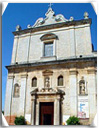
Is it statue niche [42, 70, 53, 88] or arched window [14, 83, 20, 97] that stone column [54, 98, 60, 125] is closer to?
statue niche [42, 70, 53, 88]

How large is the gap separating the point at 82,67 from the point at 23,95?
5555 millimetres

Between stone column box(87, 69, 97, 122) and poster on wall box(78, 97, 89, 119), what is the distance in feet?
0.97

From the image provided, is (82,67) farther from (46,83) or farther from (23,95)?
(23,95)

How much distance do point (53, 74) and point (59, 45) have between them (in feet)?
9.02

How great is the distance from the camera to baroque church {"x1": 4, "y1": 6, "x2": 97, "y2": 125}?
1367 cm

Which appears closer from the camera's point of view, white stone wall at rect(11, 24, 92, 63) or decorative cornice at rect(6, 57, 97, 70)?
decorative cornice at rect(6, 57, 97, 70)

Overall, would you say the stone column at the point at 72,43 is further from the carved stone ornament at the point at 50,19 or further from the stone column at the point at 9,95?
the stone column at the point at 9,95

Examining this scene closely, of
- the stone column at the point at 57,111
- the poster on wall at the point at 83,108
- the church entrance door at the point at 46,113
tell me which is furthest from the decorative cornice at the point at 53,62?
the church entrance door at the point at 46,113

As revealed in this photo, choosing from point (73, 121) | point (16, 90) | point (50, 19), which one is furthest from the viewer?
point (50, 19)

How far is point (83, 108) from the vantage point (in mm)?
13281

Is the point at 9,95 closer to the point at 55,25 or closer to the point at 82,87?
the point at 82,87

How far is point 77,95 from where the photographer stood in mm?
13711

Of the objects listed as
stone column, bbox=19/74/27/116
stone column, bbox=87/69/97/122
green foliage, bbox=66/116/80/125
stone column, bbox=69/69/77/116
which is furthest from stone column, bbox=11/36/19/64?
green foliage, bbox=66/116/80/125

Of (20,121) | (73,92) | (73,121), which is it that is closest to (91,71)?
(73,92)
